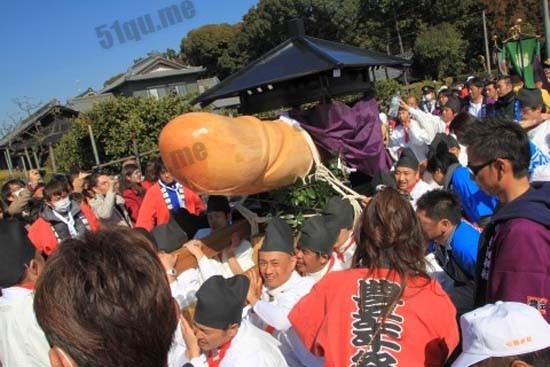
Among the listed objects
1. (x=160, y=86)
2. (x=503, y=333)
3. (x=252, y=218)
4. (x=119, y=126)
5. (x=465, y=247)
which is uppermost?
(x=160, y=86)

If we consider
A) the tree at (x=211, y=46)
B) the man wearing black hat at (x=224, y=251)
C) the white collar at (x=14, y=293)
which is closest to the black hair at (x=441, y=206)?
the man wearing black hat at (x=224, y=251)

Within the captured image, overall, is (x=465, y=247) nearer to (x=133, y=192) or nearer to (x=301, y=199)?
(x=301, y=199)

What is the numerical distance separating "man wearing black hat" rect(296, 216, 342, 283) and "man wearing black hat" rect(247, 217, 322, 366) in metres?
0.10

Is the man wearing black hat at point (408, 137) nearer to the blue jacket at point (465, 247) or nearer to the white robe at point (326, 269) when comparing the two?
the white robe at point (326, 269)

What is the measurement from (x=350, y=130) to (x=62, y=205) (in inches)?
110

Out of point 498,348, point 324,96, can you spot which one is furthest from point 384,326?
point 324,96

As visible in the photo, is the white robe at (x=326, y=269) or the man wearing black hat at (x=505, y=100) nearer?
the white robe at (x=326, y=269)

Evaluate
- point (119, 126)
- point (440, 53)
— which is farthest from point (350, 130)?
point (440, 53)

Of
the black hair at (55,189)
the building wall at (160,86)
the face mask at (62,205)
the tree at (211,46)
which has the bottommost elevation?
the face mask at (62,205)

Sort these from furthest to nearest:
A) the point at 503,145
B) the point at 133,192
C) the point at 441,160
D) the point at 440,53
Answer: the point at 440,53 → the point at 133,192 → the point at 441,160 → the point at 503,145

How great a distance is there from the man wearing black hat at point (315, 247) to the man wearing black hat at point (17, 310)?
1474 mm

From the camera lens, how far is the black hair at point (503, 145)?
2.15m

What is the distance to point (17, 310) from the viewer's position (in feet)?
7.68

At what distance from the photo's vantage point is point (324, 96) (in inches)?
121
